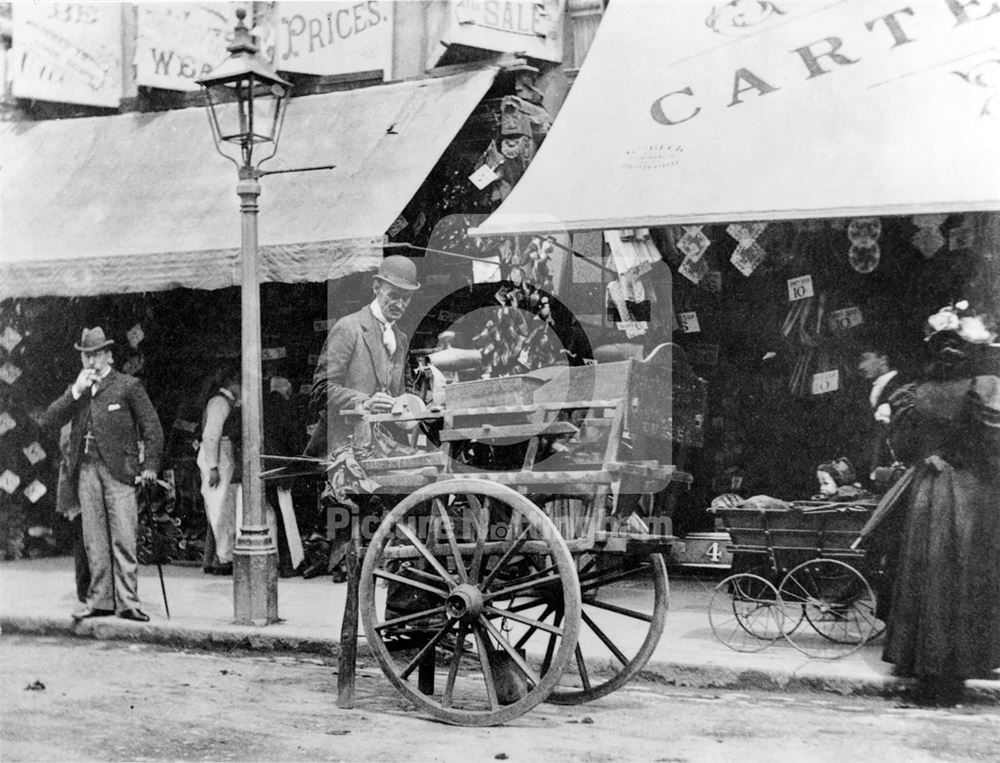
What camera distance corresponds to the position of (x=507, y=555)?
5.62 metres

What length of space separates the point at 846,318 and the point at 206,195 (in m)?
5.79

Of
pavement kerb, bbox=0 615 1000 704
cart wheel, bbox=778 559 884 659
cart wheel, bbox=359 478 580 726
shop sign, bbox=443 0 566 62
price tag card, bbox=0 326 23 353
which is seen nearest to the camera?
cart wheel, bbox=359 478 580 726

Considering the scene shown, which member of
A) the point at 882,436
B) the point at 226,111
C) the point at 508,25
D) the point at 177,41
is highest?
the point at 177,41

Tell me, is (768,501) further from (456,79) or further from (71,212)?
(71,212)

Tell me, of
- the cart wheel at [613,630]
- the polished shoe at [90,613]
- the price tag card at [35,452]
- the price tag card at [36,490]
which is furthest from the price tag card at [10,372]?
the cart wheel at [613,630]

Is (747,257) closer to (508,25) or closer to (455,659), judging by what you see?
(508,25)

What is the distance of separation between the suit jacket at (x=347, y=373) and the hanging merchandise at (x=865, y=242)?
3.79 metres

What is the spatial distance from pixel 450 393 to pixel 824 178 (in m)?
2.98

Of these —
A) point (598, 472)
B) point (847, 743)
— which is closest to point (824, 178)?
point (598, 472)

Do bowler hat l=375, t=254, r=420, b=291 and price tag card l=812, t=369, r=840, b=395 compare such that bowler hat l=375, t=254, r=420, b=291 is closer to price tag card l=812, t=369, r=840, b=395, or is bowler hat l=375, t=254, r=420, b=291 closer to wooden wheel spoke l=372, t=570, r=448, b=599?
wooden wheel spoke l=372, t=570, r=448, b=599

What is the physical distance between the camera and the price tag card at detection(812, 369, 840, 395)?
9.27 meters

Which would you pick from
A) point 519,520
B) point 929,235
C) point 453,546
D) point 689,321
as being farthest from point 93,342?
point 929,235

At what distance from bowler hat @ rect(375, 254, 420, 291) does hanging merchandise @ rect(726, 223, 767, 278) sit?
3156 mm

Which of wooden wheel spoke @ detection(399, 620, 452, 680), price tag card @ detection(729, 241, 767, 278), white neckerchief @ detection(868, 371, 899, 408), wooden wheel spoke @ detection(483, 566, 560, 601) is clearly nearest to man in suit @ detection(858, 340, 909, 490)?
white neckerchief @ detection(868, 371, 899, 408)
